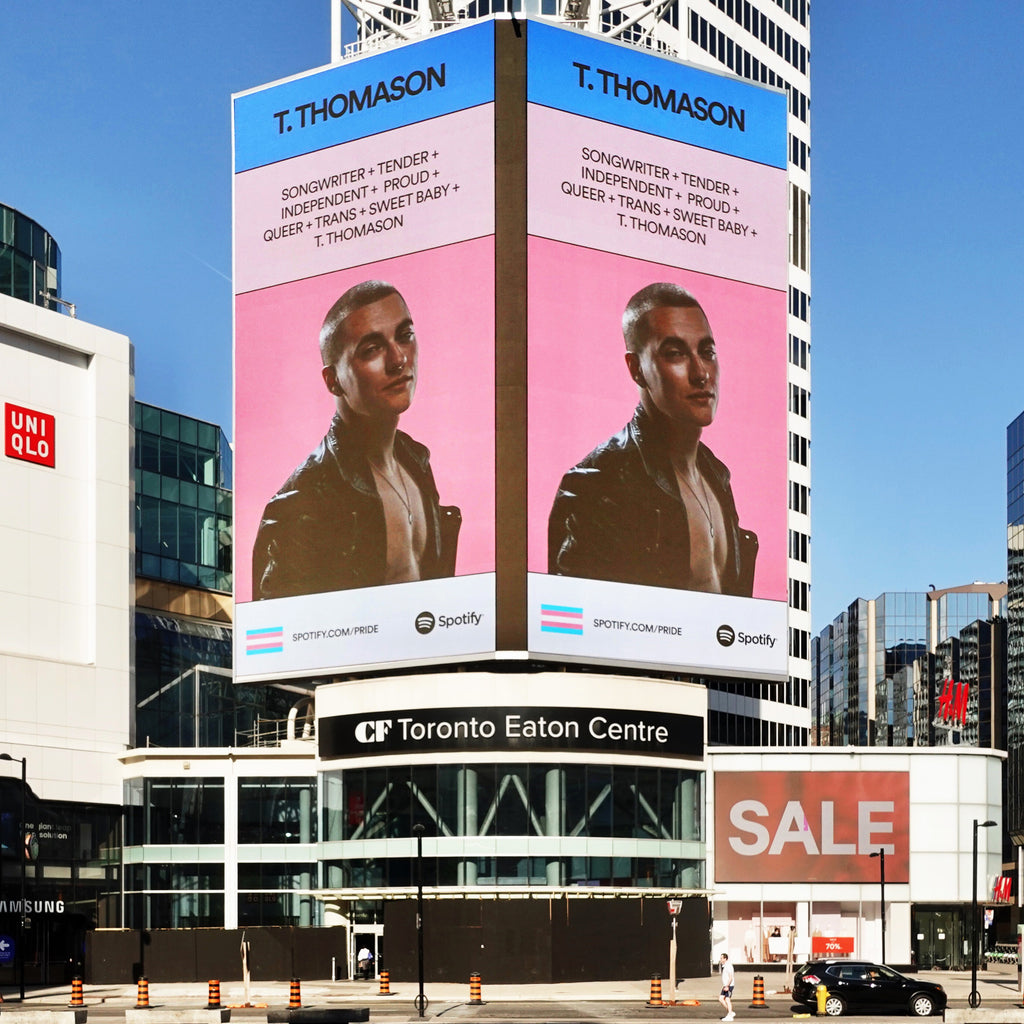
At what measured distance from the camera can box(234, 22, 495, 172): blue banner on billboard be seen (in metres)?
99.0

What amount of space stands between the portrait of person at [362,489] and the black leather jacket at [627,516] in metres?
5.61

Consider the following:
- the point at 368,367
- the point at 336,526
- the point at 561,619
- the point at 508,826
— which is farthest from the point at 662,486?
the point at 508,826

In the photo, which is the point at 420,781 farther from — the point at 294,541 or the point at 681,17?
the point at 681,17

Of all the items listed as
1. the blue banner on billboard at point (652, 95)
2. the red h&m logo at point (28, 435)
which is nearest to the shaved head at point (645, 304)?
the blue banner on billboard at point (652, 95)

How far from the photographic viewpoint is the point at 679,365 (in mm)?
100812

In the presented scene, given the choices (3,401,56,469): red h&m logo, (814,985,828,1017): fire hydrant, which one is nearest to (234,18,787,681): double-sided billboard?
(3,401,56,469): red h&m logo

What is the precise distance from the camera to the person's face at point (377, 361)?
9888 centimetres

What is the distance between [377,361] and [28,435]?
701 inches

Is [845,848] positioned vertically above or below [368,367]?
below

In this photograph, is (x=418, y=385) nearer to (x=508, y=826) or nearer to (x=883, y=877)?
(x=508, y=826)

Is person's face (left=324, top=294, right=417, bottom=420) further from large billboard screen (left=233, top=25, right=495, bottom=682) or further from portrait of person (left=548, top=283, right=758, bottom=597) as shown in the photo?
portrait of person (left=548, top=283, right=758, bottom=597)

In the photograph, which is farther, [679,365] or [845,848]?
[679,365]

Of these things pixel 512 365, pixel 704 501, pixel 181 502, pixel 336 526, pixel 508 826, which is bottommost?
pixel 508 826

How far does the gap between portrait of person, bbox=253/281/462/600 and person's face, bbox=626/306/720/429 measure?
11.7 meters
